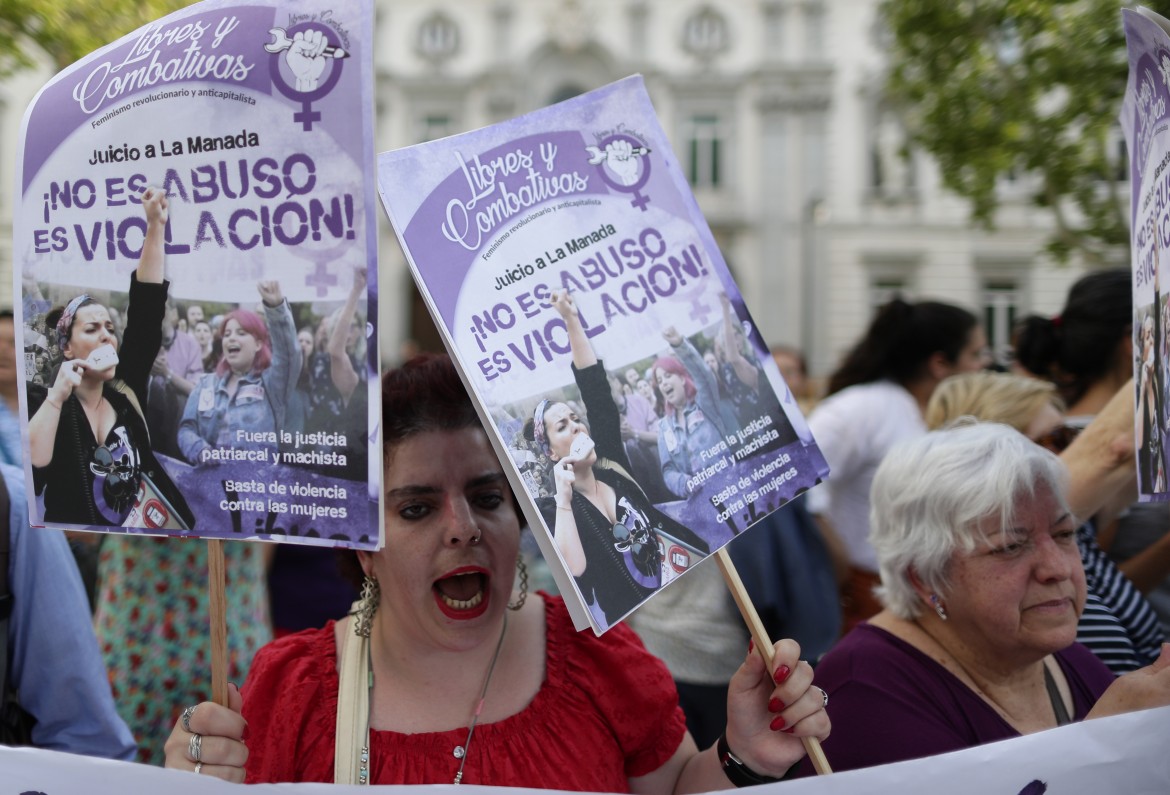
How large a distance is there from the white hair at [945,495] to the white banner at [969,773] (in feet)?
1.73

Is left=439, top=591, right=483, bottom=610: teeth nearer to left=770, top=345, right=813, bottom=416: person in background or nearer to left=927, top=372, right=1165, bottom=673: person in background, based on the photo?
left=927, top=372, right=1165, bottom=673: person in background

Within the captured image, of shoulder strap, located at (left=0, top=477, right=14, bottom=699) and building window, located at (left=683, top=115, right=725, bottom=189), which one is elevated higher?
building window, located at (left=683, top=115, right=725, bottom=189)

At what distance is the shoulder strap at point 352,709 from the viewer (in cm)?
188

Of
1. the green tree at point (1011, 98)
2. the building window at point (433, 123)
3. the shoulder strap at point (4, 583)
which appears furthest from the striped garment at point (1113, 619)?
the building window at point (433, 123)

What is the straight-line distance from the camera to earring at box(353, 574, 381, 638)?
2.08 m

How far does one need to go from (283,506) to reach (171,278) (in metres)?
0.37

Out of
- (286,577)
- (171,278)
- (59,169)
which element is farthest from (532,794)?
(286,577)

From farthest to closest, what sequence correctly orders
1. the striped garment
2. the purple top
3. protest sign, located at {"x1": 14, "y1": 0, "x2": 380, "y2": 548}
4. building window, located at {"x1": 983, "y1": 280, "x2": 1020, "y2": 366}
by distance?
building window, located at {"x1": 983, "y1": 280, "x2": 1020, "y2": 366}, the striped garment, the purple top, protest sign, located at {"x1": 14, "y1": 0, "x2": 380, "y2": 548}

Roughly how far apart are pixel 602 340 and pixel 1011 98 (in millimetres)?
8824

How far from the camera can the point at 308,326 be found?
162cm

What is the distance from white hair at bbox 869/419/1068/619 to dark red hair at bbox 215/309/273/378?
4.35 feet

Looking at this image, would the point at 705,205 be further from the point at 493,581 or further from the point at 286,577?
the point at 493,581

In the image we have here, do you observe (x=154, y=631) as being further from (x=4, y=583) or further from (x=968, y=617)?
(x=968, y=617)

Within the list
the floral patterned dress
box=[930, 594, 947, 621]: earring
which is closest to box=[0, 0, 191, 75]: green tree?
the floral patterned dress
